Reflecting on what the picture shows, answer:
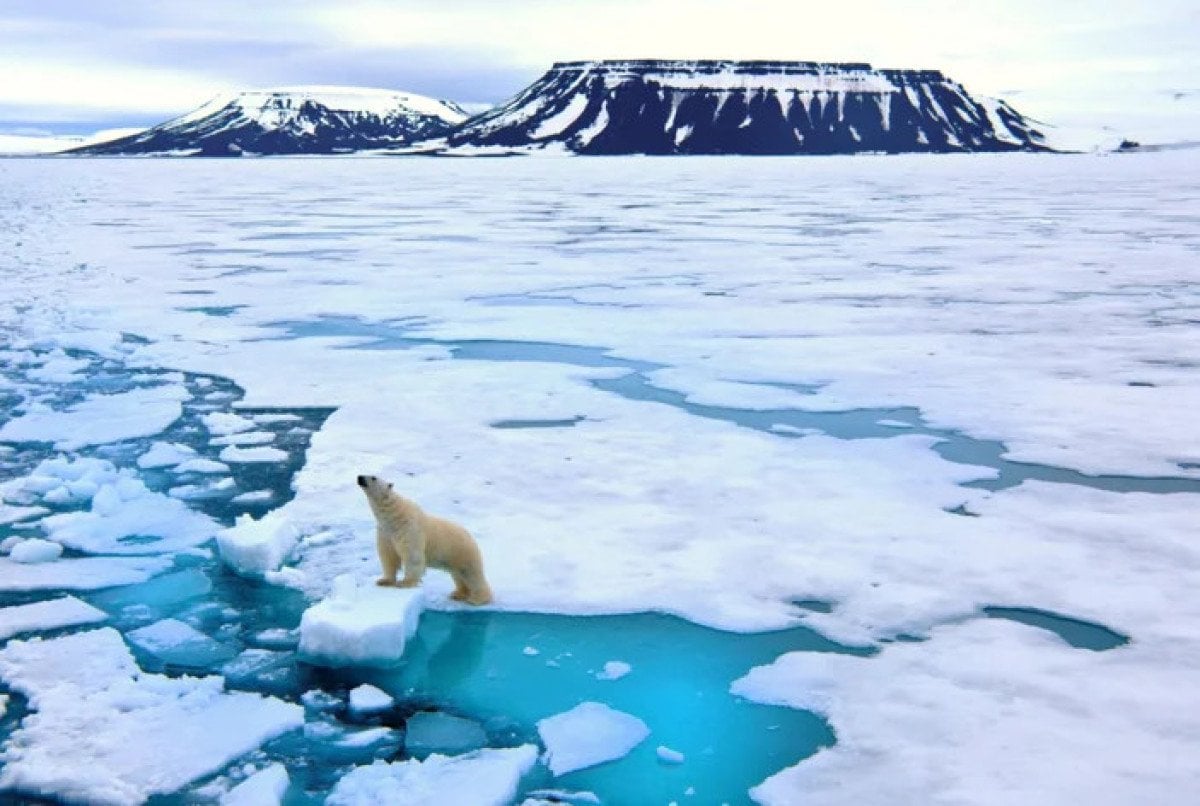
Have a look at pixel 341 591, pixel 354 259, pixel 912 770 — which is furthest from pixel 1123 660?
pixel 354 259

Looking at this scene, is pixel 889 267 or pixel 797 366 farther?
pixel 889 267

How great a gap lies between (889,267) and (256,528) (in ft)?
43.7

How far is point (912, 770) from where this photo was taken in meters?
3.28

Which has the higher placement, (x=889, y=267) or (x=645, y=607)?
(x=889, y=267)

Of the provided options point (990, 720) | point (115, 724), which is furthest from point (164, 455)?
point (990, 720)

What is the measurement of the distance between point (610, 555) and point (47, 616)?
2387 millimetres

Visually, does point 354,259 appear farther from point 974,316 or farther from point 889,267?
point 974,316

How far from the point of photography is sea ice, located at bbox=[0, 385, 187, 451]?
22.2ft

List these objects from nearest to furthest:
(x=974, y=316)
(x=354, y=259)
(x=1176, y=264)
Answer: (x=974, y=316)
(x=1176, y=264)
(x=354, y=259)

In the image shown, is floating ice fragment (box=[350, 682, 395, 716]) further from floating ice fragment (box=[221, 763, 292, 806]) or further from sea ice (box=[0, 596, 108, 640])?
sea ice (box=[0, 596, 108, 640])

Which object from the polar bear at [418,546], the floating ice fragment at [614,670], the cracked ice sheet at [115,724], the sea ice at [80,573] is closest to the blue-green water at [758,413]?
the floating ice fragment at [614,670]

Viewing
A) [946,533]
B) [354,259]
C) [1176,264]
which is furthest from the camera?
[354,259]

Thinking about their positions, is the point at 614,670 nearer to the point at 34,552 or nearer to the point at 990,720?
the point at 990,720

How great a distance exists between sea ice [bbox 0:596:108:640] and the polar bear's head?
4.06 feet
